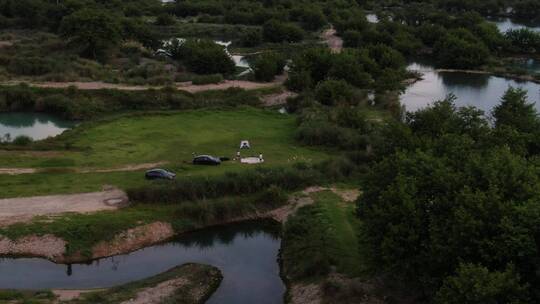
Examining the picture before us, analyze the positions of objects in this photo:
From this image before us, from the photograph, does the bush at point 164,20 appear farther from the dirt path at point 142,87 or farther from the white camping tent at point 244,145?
the white camping tent at point 244,145

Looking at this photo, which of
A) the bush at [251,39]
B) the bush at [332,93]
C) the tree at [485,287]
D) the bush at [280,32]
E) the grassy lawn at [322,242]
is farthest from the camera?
the bush at [280,32]

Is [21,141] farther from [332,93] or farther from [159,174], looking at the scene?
[332,93]

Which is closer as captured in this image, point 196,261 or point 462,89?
point 196,261

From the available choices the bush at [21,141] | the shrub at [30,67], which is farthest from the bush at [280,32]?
the bush at [21,141]

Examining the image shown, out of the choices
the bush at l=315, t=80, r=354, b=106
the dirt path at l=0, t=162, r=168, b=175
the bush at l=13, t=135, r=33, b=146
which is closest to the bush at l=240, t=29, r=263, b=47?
the bush at l=315, t=80, r=354, b=106

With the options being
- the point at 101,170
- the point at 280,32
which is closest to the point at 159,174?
the point at 101,170

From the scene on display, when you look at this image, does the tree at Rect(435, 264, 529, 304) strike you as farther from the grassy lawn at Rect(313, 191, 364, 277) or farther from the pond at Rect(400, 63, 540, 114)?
A: the pond at Rect(400, 63, 540, 114)
